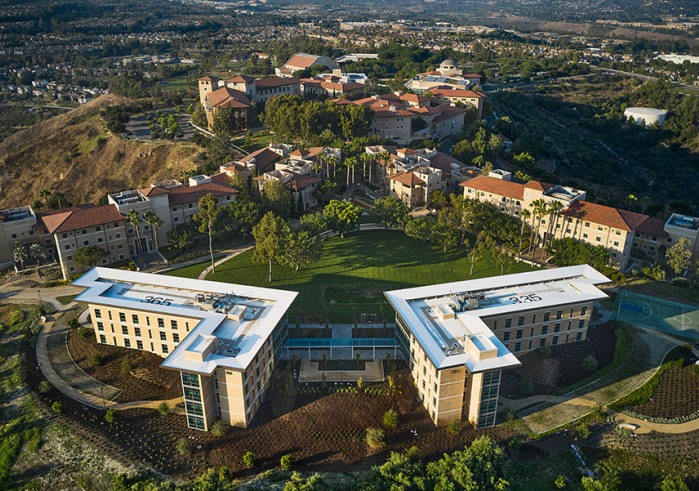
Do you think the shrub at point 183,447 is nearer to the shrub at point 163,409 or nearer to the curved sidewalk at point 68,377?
the curved sidewalk at point 68,377

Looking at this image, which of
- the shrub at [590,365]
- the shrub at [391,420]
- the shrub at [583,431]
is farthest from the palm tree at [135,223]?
the shrub at [583,431]

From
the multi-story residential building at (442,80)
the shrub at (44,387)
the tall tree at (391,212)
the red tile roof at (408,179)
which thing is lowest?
the shrub at (44,387)

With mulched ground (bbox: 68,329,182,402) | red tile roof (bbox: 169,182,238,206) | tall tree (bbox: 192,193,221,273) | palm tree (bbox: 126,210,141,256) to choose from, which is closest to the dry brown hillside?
red tile roof (bbox: 169,182,238,206)

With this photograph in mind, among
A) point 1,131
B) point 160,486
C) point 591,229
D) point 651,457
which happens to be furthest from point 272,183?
point 1,131

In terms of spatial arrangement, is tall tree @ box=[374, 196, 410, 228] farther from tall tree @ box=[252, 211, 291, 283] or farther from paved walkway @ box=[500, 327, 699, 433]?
paved walkway @ box=[500, 327, 699, 433]

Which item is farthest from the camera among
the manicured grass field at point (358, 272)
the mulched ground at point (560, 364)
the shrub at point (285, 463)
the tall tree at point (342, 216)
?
the tall tree at point (342, 216)
